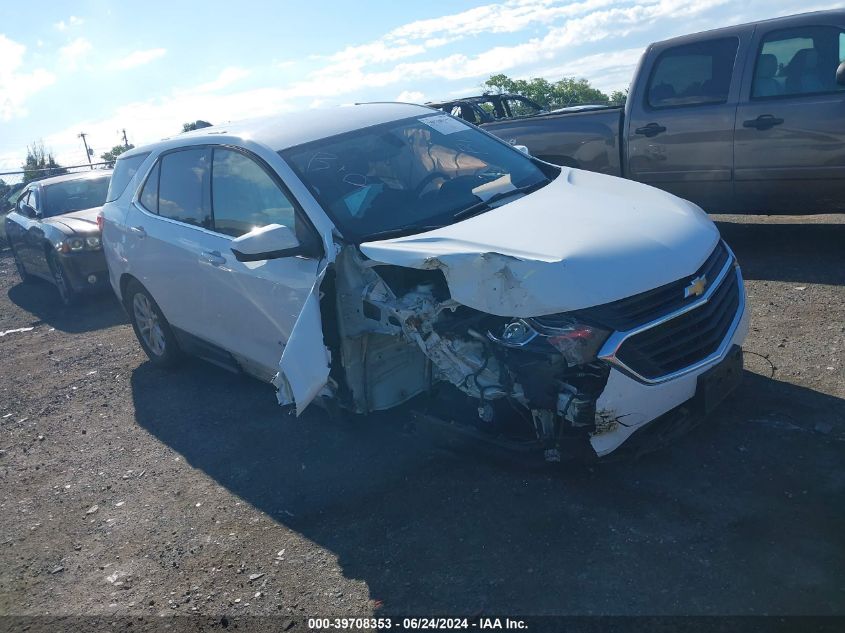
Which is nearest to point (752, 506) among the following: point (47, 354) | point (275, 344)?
point (275, 344)

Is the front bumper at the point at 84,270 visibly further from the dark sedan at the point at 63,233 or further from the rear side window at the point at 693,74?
the rear side window at the point at 693,74

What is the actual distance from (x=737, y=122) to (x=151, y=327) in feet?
17.8

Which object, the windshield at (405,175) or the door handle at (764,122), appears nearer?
the windshield at (405,175)

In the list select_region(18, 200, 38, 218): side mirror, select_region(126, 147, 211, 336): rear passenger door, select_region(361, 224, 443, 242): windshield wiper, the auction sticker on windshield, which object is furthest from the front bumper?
select_region(361, 224, 443, 242): windshield wiper

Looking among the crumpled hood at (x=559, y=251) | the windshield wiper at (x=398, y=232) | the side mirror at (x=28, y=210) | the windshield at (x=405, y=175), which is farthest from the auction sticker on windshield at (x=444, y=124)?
the side mirror at (x=28, y=210)

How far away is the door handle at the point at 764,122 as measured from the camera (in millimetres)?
6468

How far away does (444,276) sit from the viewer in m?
3.63

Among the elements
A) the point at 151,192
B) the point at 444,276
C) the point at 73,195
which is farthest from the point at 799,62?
the point at 73,195

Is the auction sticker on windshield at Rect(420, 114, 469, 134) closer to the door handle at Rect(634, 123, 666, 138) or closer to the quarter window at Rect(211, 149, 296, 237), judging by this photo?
the quarter window at Rect(211, 149, 296, 237)

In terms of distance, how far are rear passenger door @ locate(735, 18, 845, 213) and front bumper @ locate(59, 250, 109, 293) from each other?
7359 mm

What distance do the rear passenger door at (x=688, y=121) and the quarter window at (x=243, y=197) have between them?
4.20m

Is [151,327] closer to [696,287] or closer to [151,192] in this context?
[151,192]

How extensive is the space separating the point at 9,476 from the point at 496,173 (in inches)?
150

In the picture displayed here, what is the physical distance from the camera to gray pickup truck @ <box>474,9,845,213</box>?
6.31m
